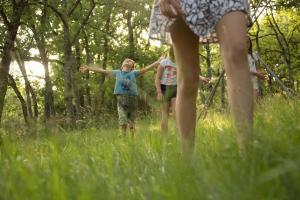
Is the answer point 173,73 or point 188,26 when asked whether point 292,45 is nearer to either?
point 173,73

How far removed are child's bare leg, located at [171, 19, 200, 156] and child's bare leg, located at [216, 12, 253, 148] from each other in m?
0.43

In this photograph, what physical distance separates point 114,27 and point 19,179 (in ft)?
103

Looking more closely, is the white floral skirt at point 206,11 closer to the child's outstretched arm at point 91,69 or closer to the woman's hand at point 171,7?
the woman's hand at point 171,7

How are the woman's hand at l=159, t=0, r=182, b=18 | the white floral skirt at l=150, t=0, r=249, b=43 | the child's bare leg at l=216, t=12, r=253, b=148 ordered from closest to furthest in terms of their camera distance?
the child's bare leg at l=216, t=12, r=253, b=148 → the white floral skirt at l=150, t=0, r=249, b=43 → the woman's hand at l=159, t=0, r=182, b=18

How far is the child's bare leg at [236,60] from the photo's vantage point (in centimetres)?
210

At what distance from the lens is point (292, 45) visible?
1035 inches

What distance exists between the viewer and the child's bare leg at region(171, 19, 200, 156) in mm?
2695

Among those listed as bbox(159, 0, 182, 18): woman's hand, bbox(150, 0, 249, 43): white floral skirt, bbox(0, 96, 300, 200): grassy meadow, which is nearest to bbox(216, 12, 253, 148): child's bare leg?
bbox(150, 0, 249, 43): white floral skirt

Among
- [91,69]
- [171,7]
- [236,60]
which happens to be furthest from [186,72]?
[91,69]

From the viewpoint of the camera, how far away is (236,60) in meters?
2.18

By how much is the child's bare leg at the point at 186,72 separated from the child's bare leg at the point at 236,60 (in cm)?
43

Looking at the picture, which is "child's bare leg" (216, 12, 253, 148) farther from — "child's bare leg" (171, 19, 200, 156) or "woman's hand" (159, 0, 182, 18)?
"child's bare leg" (171, 19, 200, 156)

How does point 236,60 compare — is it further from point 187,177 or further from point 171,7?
point 187,177

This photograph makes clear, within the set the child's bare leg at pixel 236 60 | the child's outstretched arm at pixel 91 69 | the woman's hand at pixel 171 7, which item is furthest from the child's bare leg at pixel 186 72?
the child's outstretched arm at pixel 91 69
